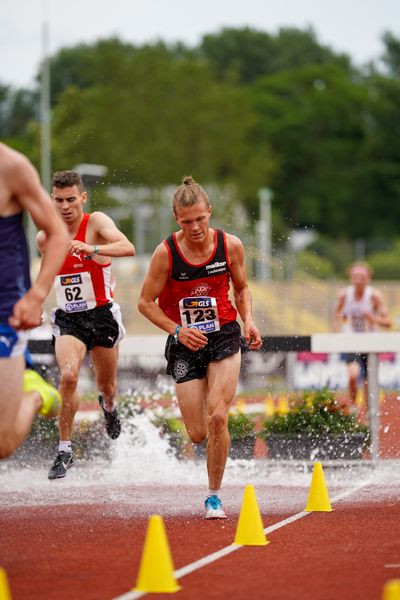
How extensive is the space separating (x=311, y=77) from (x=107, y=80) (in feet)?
90.0

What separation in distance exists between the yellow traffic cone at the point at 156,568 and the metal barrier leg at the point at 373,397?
6.02 metres

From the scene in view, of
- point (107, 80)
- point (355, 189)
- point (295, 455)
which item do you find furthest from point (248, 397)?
point (355, 189)

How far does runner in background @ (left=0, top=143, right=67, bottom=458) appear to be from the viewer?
669 centimetres

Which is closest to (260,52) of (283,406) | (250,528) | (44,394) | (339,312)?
(339,312)

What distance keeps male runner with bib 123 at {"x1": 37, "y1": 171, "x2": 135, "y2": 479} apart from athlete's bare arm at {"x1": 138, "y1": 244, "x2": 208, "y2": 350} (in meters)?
1.00

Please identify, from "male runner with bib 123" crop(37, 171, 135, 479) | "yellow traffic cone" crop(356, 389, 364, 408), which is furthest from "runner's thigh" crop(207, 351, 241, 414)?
"yellow traffic cone" crop(356, 389, 364, 408)

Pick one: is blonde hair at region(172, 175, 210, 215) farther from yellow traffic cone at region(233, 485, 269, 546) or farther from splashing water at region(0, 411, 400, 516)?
splashing water at region(0, 411, 400, 516)

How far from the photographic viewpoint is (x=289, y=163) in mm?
76812

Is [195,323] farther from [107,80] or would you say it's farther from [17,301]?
[107,80]

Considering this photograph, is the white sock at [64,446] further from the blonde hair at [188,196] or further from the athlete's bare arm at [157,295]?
the blonde hair at [188,196]

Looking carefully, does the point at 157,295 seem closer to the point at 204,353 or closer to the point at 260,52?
the point at 204,353

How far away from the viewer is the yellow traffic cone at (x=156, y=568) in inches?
247

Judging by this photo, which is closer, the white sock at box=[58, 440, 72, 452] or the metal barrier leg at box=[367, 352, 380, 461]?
the white sock at box=[58, 440, 72, 452]

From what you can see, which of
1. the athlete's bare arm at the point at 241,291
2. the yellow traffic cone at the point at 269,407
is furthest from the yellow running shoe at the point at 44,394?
the yellow traffic cone at the point at 269,407
